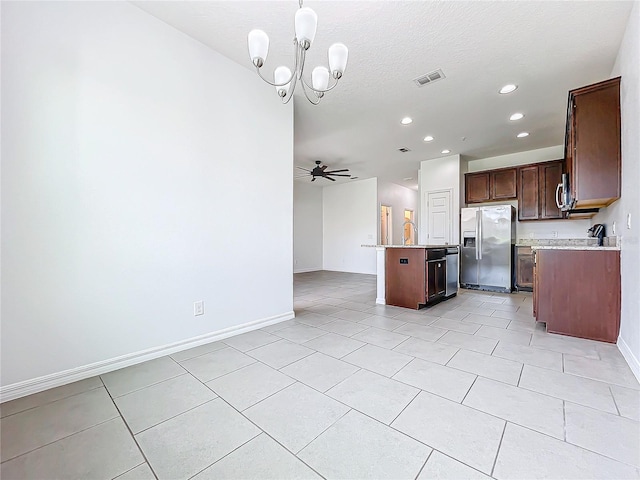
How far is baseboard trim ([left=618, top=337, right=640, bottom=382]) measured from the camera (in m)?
1.90

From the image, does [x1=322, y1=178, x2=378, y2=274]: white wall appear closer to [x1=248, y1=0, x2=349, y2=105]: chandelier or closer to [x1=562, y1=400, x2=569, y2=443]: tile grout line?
[x1=248, y1=0, x2=349, y2=105]: chandelier

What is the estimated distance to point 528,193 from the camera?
5199 millimetres

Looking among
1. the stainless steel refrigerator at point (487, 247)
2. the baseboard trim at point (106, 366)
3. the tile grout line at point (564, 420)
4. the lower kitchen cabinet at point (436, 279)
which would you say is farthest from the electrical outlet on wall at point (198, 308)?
the stainless steel refrigerator at point (487, 247)

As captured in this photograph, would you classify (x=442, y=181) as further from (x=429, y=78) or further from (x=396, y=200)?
(x=429, y=78)

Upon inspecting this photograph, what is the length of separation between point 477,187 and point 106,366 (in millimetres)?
6462

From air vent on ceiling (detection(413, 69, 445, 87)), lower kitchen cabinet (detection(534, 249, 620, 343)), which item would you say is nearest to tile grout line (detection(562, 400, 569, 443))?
lower kitchen cabinet (detection(534, 249, 620, 343))

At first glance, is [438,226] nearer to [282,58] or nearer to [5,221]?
[282,58]

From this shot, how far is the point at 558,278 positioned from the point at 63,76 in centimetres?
447

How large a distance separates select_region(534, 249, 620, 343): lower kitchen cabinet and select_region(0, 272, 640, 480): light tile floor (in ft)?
0.67

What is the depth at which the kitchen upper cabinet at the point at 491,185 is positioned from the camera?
539cm

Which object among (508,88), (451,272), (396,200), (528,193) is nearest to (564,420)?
(451,272)

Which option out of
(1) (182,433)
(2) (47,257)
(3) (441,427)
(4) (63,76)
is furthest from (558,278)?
(4) (63,76)

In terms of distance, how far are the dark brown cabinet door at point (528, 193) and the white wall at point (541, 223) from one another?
1.01ft

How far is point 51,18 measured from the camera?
1.83m
